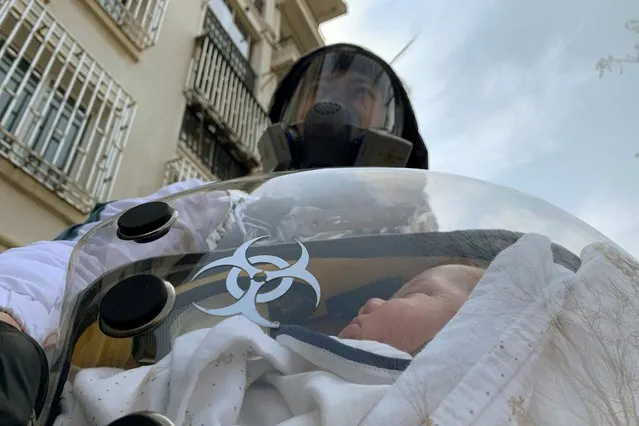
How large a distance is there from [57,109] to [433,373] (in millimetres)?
2752

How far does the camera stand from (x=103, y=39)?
3135 millimetres

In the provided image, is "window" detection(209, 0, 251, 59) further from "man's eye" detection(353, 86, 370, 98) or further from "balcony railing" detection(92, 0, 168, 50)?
"man's eye" detection(353, 86, 370, 98)

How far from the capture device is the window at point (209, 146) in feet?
12.7

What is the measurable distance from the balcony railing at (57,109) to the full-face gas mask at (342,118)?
1.33m

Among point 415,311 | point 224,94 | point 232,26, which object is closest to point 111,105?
point 224,94

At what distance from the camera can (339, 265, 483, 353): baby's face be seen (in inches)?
17.7

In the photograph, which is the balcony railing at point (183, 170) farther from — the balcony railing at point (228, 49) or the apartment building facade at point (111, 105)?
the balcony railing at point (228, 49)

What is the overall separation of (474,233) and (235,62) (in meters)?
4.47

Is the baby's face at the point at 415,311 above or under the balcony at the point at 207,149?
above

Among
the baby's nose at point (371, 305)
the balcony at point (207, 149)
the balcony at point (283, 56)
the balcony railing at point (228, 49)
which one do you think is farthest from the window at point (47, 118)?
the balcony at point (283, 56)

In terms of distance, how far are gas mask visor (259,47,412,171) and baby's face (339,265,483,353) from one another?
785 millimetres

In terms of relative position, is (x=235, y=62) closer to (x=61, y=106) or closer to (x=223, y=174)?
(x=223, y=174)

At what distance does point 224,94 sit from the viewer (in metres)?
4.23

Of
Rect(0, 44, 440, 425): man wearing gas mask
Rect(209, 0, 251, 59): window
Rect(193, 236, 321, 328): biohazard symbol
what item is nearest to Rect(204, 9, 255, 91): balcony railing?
Rect(209, 0, 251, 59): window
